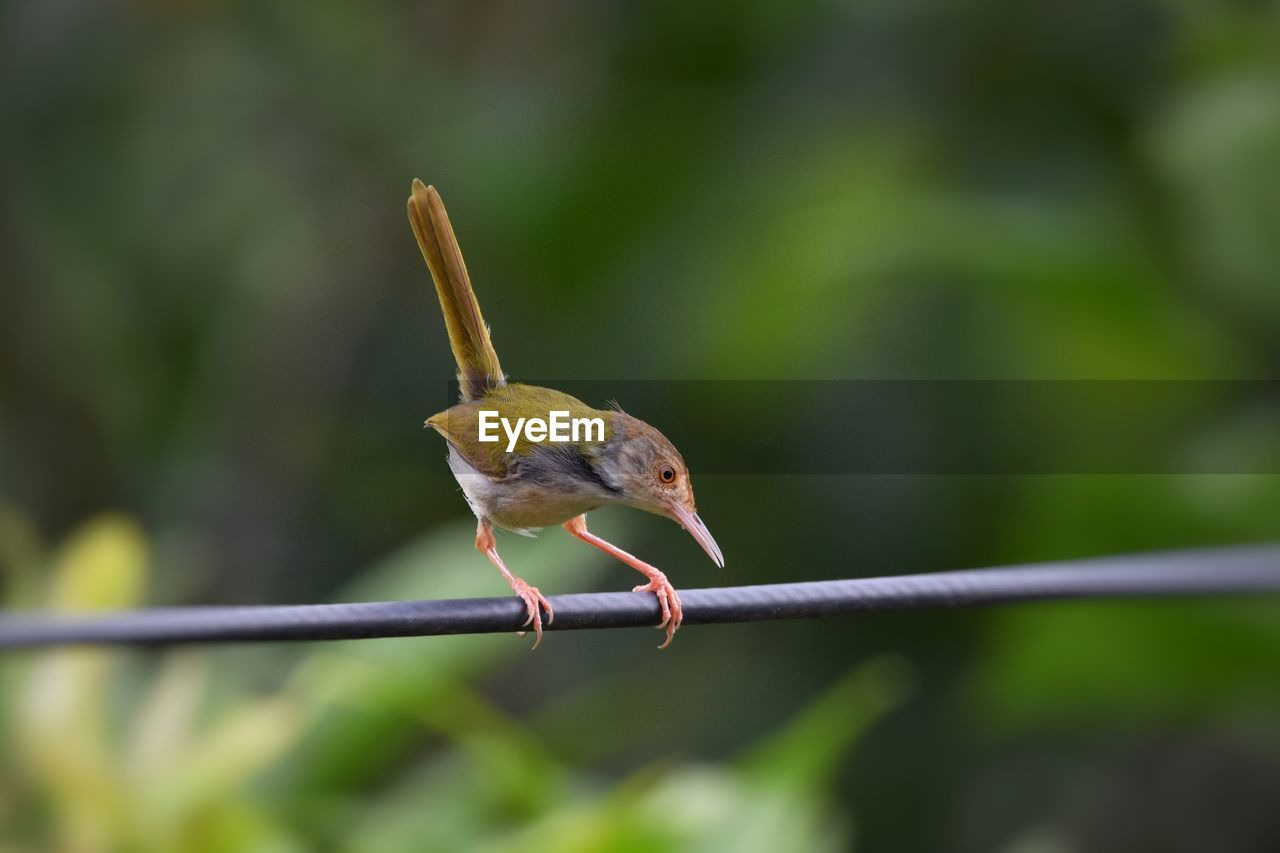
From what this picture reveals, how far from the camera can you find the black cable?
4.51 feet

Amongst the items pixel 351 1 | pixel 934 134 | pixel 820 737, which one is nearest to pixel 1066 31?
pixel 934 134

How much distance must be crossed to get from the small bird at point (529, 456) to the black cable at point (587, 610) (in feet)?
0.10

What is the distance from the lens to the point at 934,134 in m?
5.66

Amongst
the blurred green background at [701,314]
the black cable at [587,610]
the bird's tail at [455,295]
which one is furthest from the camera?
the blurred green background at [701,314]

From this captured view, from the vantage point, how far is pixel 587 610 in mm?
1453

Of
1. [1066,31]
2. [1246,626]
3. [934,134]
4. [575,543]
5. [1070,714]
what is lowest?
[1070,714]

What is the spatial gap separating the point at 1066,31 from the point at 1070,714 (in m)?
2.21

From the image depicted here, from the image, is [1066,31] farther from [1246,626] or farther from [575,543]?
[575,543]

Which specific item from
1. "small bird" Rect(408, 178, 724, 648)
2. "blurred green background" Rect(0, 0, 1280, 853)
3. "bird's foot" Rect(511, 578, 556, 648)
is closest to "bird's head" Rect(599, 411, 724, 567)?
"small bird" Rect(408, 178, 724, 648)

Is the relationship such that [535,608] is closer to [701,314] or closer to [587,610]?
[587,610]

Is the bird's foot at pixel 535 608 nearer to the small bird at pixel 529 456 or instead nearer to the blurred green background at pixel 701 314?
the small bird at pixel 529 456

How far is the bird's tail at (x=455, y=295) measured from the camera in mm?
1482

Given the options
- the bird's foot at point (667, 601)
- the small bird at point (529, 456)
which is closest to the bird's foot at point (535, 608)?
the small bird at point (529, 456)

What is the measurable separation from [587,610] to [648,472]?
136 millimetres
